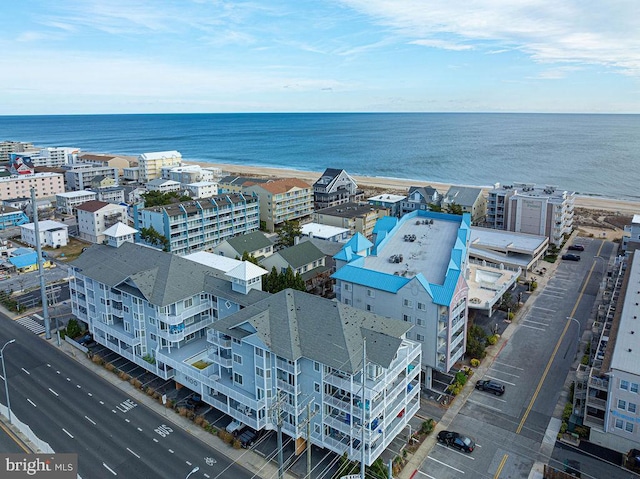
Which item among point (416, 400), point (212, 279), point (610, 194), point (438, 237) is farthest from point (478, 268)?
point (610, 194)

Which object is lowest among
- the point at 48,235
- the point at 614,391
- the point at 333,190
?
the point at 614,391

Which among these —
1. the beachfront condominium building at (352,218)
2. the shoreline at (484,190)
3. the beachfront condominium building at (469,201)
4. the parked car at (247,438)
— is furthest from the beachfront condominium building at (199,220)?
the shoreline at (484,190)

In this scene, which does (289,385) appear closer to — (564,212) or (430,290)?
(430,290)

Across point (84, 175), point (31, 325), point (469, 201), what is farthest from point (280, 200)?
point (84, 175)

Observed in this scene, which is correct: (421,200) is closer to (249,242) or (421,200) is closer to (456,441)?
(249,242)

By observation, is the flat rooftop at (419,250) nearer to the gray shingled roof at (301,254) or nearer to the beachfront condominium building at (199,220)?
the gray shingled roof at (301,254)
